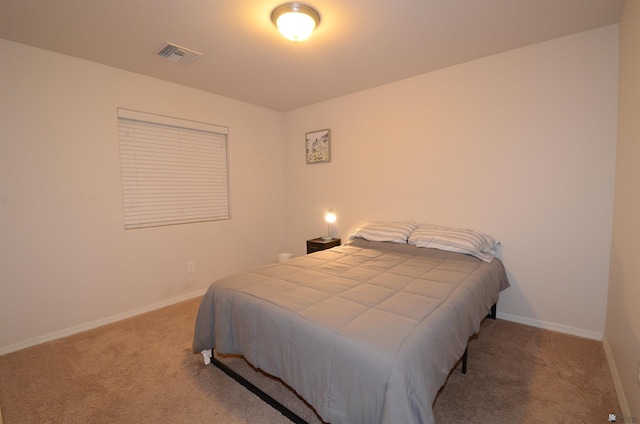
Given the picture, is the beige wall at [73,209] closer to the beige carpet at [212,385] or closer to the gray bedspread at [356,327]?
the beige carpet at [212,385]

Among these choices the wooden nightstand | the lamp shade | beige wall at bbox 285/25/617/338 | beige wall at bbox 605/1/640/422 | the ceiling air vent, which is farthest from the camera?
the lamp shade

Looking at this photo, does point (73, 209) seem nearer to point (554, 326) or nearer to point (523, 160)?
point (523, 160)

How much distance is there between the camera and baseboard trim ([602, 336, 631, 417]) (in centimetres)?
156

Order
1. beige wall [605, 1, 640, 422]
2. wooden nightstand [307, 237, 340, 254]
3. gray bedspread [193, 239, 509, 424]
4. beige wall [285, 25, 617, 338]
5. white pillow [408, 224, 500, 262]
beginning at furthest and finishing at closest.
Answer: wooden nightstand [307, 237, 340, 254]
white pillow [408, 224, 500, 262]
beige wall [285, 25, 617, 338]
beige wall [605, 1, 640, 422]
gray bedspread [193, 239, 509, 424]

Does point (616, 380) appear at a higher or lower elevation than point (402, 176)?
lower

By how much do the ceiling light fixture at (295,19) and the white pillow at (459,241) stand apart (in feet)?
6.68

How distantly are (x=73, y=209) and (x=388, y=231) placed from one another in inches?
119

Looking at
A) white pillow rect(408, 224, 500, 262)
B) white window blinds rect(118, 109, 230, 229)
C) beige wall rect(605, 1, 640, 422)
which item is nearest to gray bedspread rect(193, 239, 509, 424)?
white pillow rect(408, 224, 500, 262)

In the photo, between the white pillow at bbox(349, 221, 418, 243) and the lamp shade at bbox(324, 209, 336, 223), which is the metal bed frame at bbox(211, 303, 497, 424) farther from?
the lamp shade at bbox(324, 209, 336, 223)

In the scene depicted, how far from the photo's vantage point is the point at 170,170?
3.28 metres

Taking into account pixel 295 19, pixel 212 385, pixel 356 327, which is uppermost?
pixel 295 19

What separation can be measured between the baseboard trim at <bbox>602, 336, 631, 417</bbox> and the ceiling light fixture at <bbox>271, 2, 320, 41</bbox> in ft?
9.67

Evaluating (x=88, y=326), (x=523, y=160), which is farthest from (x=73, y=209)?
(x=523, y=160)

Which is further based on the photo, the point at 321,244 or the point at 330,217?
the point at 330,217
